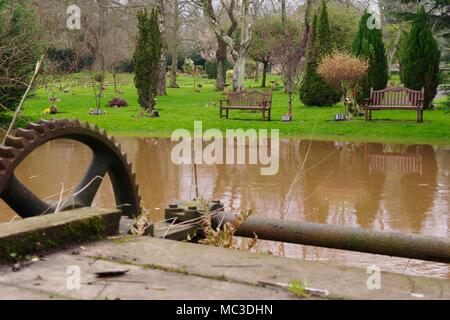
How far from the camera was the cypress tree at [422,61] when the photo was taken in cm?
2383

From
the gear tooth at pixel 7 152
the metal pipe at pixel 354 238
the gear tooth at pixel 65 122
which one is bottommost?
the metal pipe at pixel 354 238

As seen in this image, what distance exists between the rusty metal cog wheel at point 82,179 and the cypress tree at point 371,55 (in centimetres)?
2096

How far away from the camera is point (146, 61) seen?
25312mm

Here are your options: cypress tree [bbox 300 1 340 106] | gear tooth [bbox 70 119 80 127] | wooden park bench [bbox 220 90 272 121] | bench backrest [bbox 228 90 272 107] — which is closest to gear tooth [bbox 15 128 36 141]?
gear tooth [bbox 70 119 80 127]

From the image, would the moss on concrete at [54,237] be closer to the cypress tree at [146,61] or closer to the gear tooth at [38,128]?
the gear tooth at [38,128]

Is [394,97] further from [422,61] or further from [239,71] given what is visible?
[239,71]

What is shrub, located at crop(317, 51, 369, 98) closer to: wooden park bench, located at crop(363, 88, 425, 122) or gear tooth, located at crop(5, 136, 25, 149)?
wooden park bench, located at crop(363, 88, 425, 122)

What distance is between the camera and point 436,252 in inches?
108

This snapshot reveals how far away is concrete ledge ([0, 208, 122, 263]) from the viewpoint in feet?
6.77

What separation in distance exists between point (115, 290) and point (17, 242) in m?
0.46

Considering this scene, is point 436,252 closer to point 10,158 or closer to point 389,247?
point 389,247

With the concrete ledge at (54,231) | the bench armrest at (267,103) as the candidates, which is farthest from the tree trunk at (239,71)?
the concrete ledge at (54,231)

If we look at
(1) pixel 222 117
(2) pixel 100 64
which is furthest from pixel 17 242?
(2) pixel 100 64

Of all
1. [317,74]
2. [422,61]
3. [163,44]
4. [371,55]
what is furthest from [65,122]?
[163,44]
